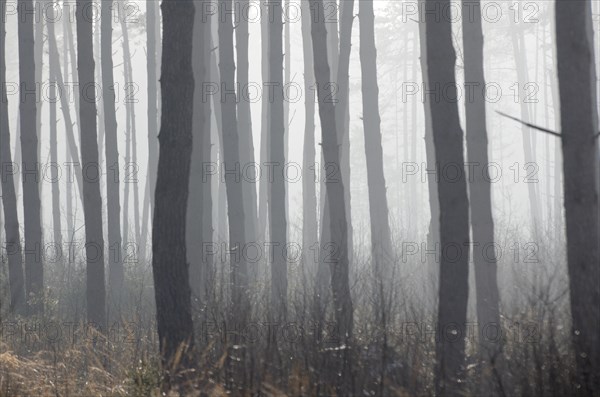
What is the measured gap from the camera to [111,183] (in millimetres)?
21484

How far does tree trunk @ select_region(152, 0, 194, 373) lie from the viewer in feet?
30.1

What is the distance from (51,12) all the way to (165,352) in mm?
21445

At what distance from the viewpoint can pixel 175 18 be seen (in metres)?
→ 9.42

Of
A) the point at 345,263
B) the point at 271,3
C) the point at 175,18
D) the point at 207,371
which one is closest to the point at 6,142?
the point at 271,3

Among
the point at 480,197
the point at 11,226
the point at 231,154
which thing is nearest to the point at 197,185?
the point at 231,154

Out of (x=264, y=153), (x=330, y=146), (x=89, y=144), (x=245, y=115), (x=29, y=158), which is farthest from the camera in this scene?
(x=264, y=153)

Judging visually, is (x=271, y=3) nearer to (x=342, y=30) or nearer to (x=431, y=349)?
(x=342, y=30)

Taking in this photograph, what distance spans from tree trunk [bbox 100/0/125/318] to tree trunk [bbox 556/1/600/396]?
9.32 metres

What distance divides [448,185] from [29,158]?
10.2m

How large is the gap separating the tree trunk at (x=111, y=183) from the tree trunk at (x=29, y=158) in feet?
5.03

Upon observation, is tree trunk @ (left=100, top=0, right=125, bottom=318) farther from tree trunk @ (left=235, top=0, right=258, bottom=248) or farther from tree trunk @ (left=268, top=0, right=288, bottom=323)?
tree trunk @ (left=268, top=0, right=288, bottom=323)

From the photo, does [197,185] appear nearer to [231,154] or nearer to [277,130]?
[231,154]

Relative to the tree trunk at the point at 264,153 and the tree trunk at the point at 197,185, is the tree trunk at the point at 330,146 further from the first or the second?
the tree trunk at the point at 264,153

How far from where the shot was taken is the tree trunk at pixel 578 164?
808 centimetres
